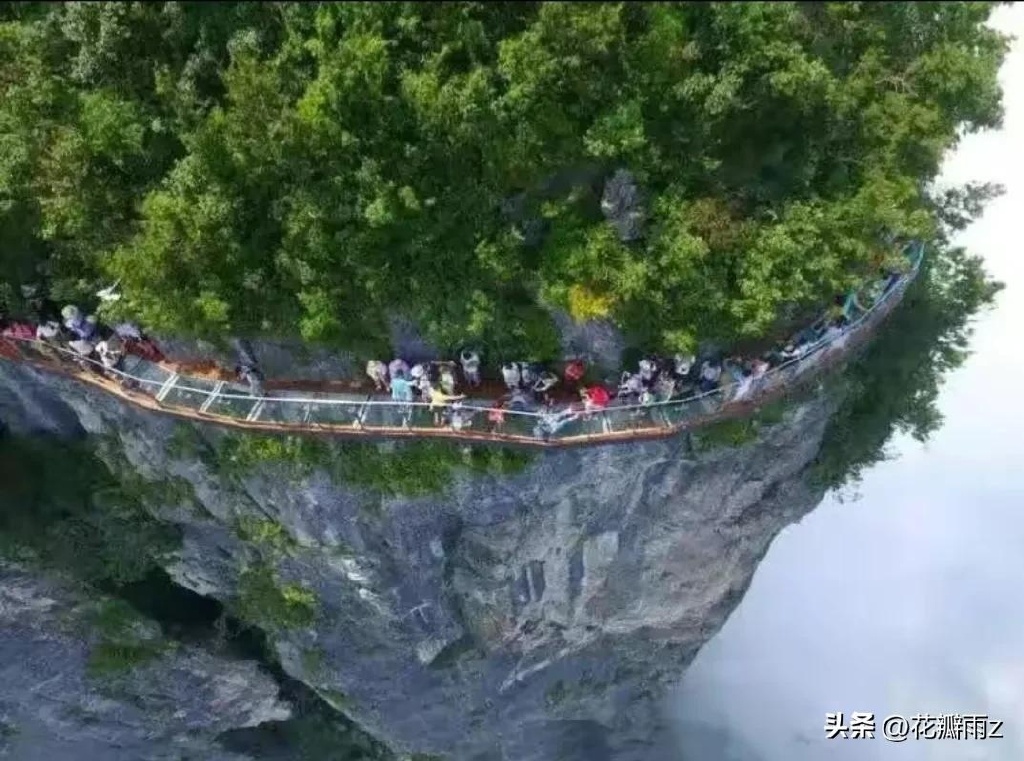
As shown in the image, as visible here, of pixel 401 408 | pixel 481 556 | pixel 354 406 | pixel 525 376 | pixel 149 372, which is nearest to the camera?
pixel 525 376

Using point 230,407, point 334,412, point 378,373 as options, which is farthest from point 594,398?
point 230,407

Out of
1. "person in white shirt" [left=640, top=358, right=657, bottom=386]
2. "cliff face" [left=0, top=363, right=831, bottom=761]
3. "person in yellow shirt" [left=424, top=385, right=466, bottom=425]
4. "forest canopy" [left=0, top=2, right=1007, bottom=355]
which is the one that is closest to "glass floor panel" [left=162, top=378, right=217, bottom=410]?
"cliff face" [left=0, top=363, right=831, bottom=761]

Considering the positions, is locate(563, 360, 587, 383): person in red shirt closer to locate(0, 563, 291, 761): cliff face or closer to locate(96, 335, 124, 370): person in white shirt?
locate(96, 335, 124, 370): person in white shirt

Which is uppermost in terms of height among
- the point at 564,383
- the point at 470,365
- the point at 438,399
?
the point at 564,383

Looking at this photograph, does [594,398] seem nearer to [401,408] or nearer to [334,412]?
[401,408]

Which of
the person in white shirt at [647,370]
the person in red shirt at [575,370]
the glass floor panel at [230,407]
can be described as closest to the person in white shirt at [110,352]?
the glass floor panel at [230,407]

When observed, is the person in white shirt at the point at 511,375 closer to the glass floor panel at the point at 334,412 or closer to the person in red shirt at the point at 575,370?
the person in red shirt at the point at 575,370

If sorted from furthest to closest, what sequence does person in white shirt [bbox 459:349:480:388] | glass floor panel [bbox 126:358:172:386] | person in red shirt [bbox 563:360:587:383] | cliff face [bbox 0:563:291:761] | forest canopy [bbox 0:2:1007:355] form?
cliff face [bbox 0:563:291:761] → glass floor panel [bbox 126:358:172:386] → person in red shirt [bbox 563:360:587:383] → person in white shirt [bbox 459:349:480:388] → forest canopy [bbox 0:2:1007:355]
